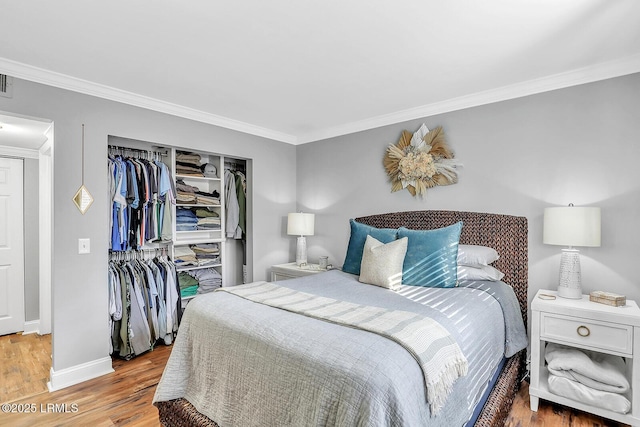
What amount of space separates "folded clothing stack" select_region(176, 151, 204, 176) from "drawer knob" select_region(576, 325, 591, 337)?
148 inches

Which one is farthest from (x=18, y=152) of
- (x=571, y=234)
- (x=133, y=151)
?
(x=571, y=234)

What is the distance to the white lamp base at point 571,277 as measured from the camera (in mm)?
2271

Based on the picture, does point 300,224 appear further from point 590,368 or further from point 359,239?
point 590,368

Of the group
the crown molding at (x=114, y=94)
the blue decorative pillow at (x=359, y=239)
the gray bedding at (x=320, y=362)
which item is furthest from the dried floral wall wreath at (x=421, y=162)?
the crown molding at (x=114, y=94)

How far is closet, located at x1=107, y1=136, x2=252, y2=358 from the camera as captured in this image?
307 cm

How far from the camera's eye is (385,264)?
2.49 meters

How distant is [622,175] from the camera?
235cm

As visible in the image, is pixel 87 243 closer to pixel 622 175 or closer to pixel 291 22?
pixel 291 22

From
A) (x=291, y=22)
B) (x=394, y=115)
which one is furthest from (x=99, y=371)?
(x=394, y=115)

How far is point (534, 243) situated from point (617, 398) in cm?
112

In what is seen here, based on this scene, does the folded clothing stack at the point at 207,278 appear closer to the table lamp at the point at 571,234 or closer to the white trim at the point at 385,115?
the white trim at the point at 385,115

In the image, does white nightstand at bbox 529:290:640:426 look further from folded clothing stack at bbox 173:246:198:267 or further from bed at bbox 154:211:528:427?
folded clothing stack at bbox 173:246:198:267

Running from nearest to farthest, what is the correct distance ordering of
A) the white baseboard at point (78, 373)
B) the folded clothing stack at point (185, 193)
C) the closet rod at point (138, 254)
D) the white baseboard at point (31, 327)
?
the white baseboard at point (78, 373) < the closet rod at point (138, 254) < the folded clothing stack at point (185, 193) < the white baseboard at point (31, 327)

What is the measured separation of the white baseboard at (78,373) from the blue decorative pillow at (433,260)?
260 cm
